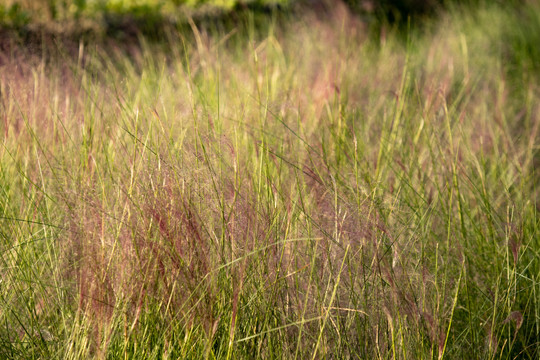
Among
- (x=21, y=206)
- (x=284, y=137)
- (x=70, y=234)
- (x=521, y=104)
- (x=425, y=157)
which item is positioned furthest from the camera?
(x=521, y=104)

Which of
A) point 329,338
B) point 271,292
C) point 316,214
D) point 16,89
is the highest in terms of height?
point 16,89

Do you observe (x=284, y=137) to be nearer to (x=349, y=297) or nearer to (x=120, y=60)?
(x=349, y=297)

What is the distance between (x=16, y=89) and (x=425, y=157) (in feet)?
5.43

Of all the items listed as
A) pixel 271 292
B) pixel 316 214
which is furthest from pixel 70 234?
pixel 316 214

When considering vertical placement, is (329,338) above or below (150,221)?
below

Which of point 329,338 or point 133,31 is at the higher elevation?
point 133,31

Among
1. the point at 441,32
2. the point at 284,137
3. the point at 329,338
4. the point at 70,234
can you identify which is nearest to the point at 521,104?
the point at 441,32

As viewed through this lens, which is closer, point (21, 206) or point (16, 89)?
point (21, 206)

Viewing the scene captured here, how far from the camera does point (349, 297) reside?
1.45m

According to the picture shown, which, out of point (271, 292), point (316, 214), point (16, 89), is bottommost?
point (271, 292)

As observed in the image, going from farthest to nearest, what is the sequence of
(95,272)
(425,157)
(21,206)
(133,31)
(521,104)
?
(133,31), (521,104), (425,157), (21,206), (95,272)

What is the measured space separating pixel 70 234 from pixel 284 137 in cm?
84

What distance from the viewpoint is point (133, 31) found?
529cm

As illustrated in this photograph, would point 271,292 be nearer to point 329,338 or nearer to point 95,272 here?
point 329,338
